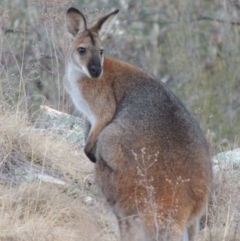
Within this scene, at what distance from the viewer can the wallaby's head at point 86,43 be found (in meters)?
6.77

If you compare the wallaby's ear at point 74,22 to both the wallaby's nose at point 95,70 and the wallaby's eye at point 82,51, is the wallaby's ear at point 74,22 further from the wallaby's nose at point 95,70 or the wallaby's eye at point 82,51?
the wallaby's nose at point 95,70

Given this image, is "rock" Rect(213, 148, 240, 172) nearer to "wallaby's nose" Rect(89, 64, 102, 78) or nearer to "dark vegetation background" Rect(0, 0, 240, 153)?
"wallaby's nose" Rect(89, 64, 102, 78)

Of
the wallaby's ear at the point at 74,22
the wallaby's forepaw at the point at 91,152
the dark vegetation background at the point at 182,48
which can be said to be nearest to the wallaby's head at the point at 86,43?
the wallaby's ear at the point at 74,22

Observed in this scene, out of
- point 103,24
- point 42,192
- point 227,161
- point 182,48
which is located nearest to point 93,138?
point 42,192

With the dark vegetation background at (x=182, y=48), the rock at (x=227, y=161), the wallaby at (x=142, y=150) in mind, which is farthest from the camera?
the dark vegetation background at (x=182, y=48)

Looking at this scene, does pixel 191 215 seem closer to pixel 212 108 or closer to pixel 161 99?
pixel 161 99

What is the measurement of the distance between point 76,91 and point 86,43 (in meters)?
0.36

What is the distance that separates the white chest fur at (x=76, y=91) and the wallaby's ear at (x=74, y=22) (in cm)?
29

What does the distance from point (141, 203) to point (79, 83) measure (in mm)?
1215

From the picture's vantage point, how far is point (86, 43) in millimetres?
6988

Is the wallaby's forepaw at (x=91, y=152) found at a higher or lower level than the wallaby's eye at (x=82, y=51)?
lower

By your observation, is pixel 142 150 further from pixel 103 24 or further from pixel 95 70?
pixel 103 24

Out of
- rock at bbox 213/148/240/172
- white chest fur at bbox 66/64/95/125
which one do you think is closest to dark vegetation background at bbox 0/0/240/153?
rock at bbox 213/148/240/172

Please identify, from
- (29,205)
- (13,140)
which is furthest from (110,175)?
(13,140)
